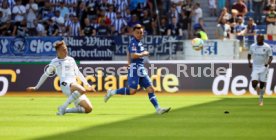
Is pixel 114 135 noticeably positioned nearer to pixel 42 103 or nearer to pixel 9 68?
pixel 42 103

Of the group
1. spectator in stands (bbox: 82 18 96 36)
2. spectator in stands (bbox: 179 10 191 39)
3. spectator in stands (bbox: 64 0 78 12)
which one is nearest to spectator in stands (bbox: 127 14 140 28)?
spectator in stands (bbox: 82 18 96 36)

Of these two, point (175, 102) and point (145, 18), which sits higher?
point (145, 18)

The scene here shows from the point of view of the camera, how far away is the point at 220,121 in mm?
18859

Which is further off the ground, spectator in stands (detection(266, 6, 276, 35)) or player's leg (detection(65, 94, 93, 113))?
spectator in stands (detection(266, 6, 276, 35))

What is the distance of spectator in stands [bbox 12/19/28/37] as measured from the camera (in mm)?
37281

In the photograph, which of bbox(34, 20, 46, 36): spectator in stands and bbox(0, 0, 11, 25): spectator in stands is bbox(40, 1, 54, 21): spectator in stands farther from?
bbox(0, 0, 11, 25): spectator in stands

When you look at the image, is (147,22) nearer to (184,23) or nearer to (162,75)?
(184,23)

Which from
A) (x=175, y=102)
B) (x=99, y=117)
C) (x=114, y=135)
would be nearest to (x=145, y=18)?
(x=175, y=102)

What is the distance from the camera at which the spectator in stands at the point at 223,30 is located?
36.7 meters

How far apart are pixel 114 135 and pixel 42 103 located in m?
11.3

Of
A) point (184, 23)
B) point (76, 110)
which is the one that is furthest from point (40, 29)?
point (76, 110)

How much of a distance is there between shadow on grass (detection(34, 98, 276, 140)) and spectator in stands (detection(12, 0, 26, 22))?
16.3m

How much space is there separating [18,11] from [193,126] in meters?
21.7

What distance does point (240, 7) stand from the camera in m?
37.8
